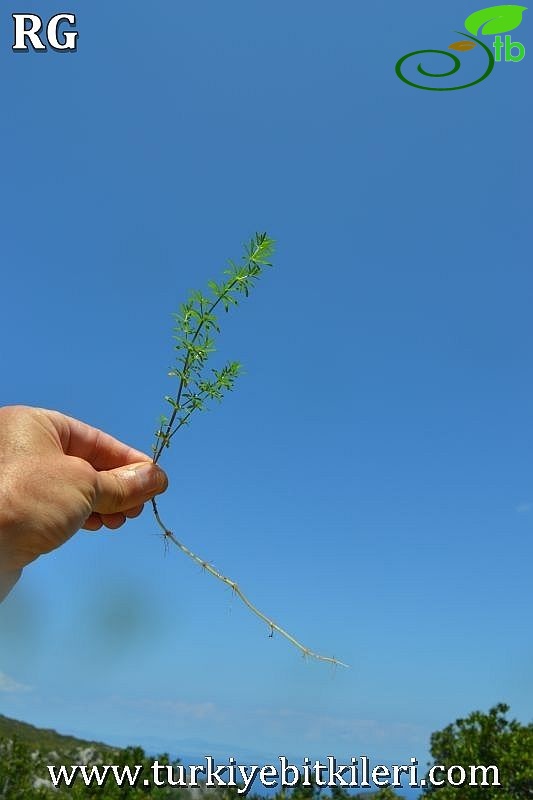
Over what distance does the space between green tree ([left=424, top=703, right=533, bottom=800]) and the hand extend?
1459 cm

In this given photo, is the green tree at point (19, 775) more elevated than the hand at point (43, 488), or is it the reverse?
the hand at point (43, 488)

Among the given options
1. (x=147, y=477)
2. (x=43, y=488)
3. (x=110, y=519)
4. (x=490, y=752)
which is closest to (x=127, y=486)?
(x=147, y=477)

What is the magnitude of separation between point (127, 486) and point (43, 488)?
821mm

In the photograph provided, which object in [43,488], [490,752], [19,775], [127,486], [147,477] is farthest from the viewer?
[19,775]

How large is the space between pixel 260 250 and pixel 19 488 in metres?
1.86

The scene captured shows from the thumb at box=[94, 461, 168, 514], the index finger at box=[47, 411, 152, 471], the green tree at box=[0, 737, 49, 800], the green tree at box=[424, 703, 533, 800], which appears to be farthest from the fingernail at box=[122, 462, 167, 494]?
the green tree at box=[0, 737, 49, 800]

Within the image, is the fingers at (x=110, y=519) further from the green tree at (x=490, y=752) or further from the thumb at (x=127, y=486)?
the green tree at (x=490, y=752)

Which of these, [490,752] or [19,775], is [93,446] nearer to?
[490,752]

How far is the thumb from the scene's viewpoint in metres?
3.50

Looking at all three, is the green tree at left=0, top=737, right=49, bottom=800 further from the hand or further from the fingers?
the hand

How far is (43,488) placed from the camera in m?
2.95

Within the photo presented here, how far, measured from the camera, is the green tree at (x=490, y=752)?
15.8 metres

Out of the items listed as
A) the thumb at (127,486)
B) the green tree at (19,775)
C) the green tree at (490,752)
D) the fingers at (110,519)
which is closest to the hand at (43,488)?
the thumb at (127,486)

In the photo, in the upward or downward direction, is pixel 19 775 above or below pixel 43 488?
below
